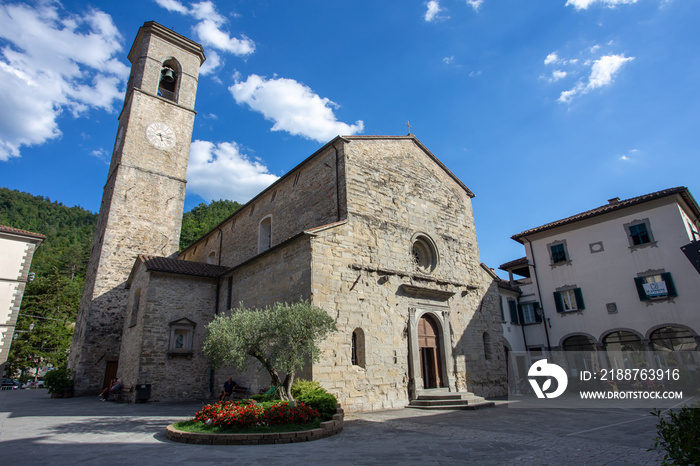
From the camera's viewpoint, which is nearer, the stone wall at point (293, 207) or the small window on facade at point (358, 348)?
the small window on facade at point (358, 348)

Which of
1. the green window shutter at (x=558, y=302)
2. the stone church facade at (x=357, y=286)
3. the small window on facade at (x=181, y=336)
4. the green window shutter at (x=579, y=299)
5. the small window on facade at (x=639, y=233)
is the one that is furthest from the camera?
the green window shutter at (x=558, y=302)

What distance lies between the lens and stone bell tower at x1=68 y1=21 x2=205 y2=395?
62.3 feet

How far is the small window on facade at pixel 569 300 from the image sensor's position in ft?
67.9

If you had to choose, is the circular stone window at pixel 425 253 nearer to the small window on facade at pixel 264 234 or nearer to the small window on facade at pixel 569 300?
the small window on facade at pixel 264 234

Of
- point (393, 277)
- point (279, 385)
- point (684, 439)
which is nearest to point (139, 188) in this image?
point (393, 277)

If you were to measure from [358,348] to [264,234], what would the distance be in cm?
862

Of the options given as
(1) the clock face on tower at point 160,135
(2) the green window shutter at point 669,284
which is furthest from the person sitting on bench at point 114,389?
(2) the green window shutter at point 669,284

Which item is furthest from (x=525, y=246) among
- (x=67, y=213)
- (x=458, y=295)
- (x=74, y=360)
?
(x=67, y=213)

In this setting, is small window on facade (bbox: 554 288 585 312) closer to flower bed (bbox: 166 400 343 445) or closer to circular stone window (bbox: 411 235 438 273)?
circular stone window (bbox: 411 235 438 273)

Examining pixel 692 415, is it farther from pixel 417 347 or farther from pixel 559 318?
pixel 559 318

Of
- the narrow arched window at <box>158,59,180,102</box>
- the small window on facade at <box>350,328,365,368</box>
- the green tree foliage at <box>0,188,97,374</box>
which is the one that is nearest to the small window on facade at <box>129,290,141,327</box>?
the small window on facade at <box>350,328,365,368</box>

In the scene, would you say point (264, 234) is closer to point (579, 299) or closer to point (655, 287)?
point (579, 299)

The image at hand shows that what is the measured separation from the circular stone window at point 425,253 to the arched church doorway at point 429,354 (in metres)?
2.17

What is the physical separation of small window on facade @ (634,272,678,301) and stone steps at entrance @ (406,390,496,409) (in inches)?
438
